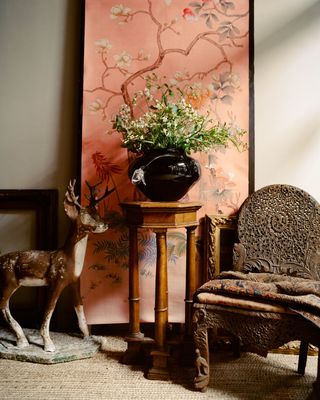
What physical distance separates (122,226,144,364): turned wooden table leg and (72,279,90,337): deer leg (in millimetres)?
302

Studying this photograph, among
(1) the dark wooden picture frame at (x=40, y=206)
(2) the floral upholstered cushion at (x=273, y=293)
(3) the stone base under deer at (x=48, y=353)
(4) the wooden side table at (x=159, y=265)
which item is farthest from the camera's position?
(1) the dark wooden picture frame at (x=40, y=206)

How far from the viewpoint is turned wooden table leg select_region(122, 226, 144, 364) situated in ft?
6.39

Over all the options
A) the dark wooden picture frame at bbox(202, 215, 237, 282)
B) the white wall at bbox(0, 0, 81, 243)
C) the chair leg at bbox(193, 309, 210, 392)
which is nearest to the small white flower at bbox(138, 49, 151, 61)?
the white wall at bbox(0, 0, 81, 243)

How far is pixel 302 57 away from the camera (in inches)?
88.3

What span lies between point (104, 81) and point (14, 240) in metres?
1.11

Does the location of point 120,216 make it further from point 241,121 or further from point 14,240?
point 241,121

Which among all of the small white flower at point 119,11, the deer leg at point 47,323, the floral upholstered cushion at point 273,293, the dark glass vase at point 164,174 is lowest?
the deer leg at point 47,323

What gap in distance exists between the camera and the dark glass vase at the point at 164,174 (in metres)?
1.79

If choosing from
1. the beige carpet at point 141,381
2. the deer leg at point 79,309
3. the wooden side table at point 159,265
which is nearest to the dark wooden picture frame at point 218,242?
the wooden side table at point 159,265

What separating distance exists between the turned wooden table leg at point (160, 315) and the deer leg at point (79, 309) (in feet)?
1.63

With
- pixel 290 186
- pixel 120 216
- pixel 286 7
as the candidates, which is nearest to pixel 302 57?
pixel 286 7

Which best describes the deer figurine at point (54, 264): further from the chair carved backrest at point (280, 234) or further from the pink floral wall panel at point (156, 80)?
the chair carved backrest at point (280, 234)

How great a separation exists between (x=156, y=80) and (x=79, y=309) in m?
1.39

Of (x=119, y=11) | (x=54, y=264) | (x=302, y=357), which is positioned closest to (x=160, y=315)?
(x=54, y=264)
